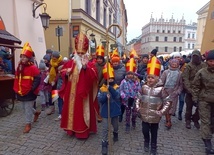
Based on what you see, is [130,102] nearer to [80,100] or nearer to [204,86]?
[80,100]

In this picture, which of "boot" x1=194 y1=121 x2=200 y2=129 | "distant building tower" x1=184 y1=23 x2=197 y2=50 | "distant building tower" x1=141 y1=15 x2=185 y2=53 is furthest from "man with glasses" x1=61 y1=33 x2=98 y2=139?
"distant building tower" x1=184 y1=23 x2=197 y2=50

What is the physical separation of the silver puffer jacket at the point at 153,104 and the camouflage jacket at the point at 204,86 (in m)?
0.78

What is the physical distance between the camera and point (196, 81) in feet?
13.2

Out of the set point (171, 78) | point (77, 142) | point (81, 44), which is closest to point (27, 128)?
point (77, 142)

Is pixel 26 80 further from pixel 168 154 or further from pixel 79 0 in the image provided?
pixel 79 0

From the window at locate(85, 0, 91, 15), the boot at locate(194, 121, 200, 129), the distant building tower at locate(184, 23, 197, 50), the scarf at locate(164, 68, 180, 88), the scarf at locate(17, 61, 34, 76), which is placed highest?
the distant building tower at locate(184, 23, 197, 50)

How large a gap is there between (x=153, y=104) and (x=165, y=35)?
9944 centimetres

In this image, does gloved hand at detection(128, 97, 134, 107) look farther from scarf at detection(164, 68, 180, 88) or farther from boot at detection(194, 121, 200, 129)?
boot at detection(194, 121, 200, 129)

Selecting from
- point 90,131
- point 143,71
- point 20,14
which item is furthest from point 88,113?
point 20,14

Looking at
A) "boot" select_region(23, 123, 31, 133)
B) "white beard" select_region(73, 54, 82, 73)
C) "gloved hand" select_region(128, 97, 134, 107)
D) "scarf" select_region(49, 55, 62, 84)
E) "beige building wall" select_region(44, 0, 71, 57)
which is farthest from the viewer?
"beige building wall" select_region(44, 0, 71, 57)

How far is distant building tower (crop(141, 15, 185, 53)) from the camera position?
96750 millimetres

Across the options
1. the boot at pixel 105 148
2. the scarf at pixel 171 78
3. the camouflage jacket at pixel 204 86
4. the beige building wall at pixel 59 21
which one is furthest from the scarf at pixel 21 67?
the beige building wall at pixel 59 21

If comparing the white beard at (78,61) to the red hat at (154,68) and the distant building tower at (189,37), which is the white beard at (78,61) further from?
the distant building tower at (189,37)

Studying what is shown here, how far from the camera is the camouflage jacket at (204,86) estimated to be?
3.84 metres
